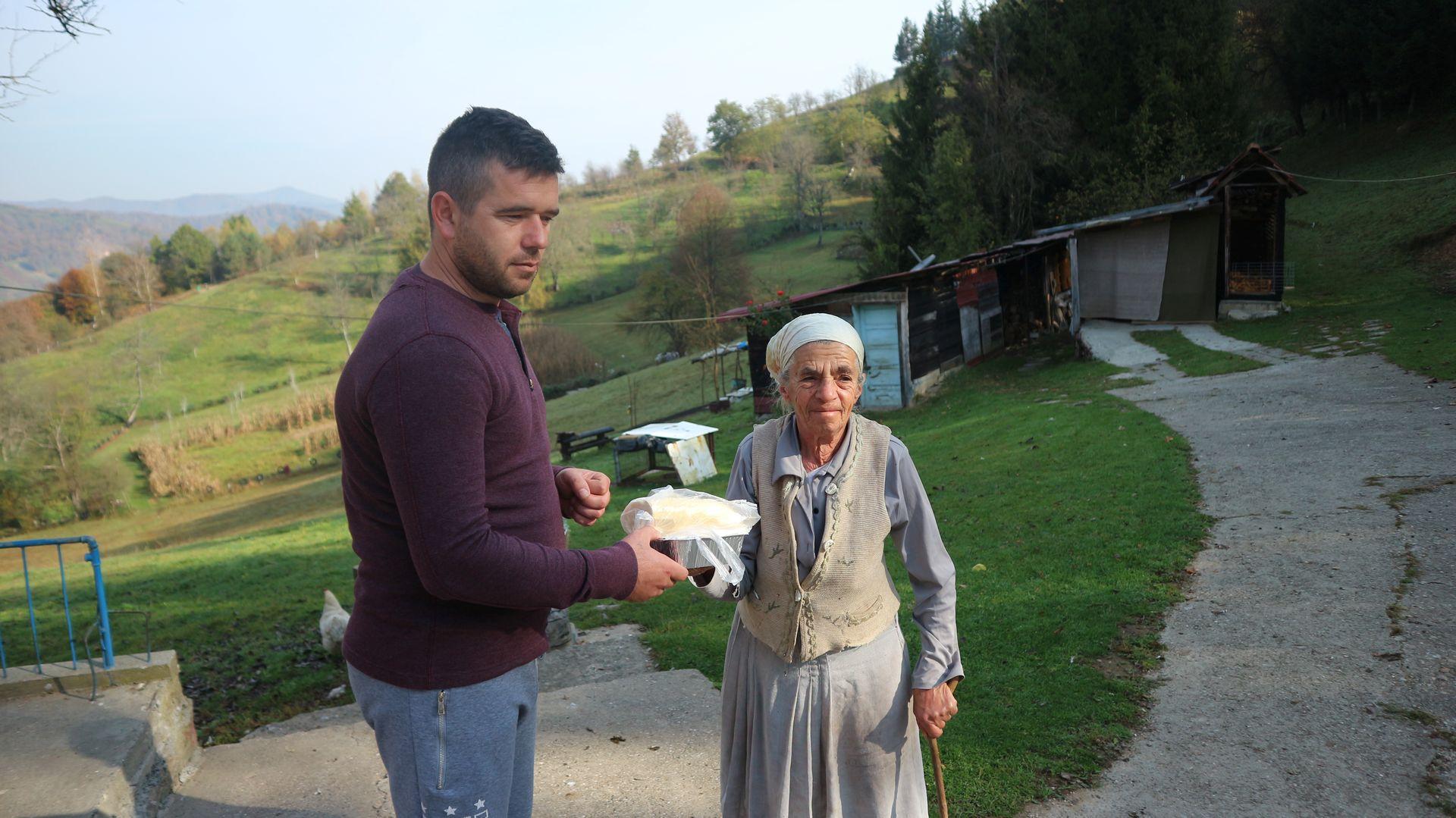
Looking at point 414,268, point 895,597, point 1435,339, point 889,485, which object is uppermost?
point 414,268

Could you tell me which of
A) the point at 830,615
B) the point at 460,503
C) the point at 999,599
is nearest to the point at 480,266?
the point at 460,503

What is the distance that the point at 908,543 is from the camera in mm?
2723

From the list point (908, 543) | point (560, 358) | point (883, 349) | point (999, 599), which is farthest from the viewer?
point (560, 358)

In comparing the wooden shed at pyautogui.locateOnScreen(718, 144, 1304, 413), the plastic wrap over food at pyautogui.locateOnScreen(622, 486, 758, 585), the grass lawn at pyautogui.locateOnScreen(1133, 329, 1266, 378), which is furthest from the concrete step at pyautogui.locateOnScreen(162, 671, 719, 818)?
the grass lawn at pyautogui.locateOnScreen(1133, 329, 1266, 378)

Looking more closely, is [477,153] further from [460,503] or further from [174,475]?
[174,475]

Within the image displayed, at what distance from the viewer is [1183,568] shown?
265 inches

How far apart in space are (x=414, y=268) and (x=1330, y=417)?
12.7 meters

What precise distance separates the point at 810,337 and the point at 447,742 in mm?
1538

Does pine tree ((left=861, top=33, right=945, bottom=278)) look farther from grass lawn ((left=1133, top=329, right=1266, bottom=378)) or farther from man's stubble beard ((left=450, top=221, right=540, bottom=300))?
man's stubble beard ((left=450, top=221, right=540, bottom=300))

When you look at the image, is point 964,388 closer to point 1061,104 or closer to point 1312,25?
point 1061,104

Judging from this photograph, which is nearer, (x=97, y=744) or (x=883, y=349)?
(x=97, y=744)

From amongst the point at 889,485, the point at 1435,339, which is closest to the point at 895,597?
the point at 889,485

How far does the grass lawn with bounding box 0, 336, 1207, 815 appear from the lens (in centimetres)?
465

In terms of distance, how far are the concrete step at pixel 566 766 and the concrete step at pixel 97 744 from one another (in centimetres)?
25
